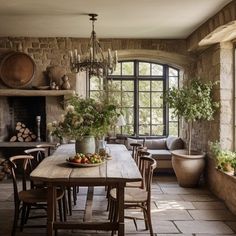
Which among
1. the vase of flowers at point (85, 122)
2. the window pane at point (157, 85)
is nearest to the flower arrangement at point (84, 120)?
the vase of flowers at point (85, 122)

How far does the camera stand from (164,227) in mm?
4195

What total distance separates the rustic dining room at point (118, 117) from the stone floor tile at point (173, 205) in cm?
A: 1

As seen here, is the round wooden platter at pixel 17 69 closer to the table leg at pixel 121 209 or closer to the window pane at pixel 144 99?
the window pane at pixel 144 99

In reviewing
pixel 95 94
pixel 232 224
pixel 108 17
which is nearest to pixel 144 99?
pixel 95 94

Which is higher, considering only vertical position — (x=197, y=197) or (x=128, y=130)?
(x=128, y=130)

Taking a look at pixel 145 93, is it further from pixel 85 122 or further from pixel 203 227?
pixel 203 227

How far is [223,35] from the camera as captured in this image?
17.9 feet

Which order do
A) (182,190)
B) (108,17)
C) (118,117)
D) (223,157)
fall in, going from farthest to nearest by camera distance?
(182,190) < (108,17) < (223,157) < (118,117)

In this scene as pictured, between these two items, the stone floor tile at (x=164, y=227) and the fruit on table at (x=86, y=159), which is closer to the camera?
the fruit on table at (x=86, y=159)

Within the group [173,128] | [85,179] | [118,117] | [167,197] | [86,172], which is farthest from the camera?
[173,128]

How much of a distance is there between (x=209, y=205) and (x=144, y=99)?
3535mm

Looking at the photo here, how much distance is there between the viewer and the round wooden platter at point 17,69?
703 cm

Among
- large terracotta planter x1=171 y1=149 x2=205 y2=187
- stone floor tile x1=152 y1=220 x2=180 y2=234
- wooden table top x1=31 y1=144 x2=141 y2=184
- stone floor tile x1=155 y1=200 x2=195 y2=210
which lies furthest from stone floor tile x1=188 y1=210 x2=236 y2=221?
large terracotta planter x1=171 y1=149 x2=205 y2=187

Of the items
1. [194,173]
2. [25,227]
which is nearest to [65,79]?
[194,173]
